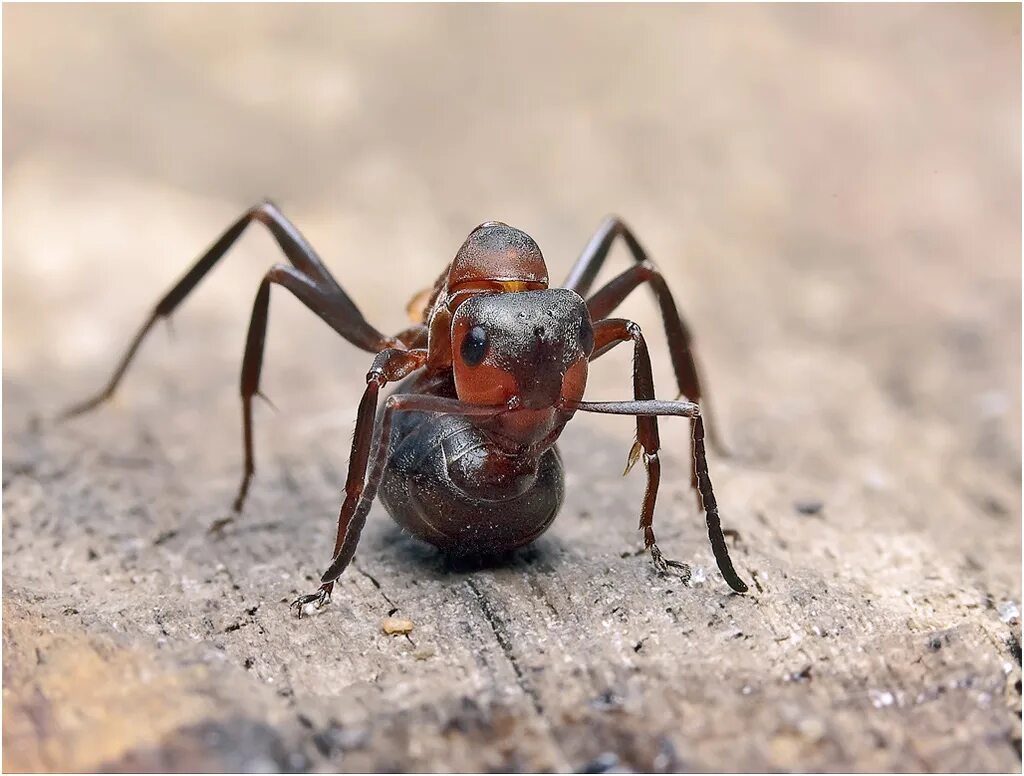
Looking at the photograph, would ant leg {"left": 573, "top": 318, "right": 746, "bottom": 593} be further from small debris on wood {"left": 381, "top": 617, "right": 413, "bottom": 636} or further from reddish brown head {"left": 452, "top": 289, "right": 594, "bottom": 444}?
small debris on wood {"left": 381, "top": 617, "right": 413, "bottom": 636}

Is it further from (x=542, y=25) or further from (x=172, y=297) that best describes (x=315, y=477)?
(x=542, y=25)

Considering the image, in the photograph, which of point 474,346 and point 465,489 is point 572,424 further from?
point 474,346

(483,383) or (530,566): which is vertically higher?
(483,383)

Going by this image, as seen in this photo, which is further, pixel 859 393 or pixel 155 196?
pixel 155 196

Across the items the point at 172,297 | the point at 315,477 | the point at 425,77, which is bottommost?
the point at 315,477

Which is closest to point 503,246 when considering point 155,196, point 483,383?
point 483,383

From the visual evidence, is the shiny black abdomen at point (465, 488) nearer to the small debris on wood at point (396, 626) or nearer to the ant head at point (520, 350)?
the ant head at point (520, 350)

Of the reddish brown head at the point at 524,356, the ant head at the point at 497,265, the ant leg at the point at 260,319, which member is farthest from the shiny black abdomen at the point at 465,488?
the ant leg at the point at 260,319
